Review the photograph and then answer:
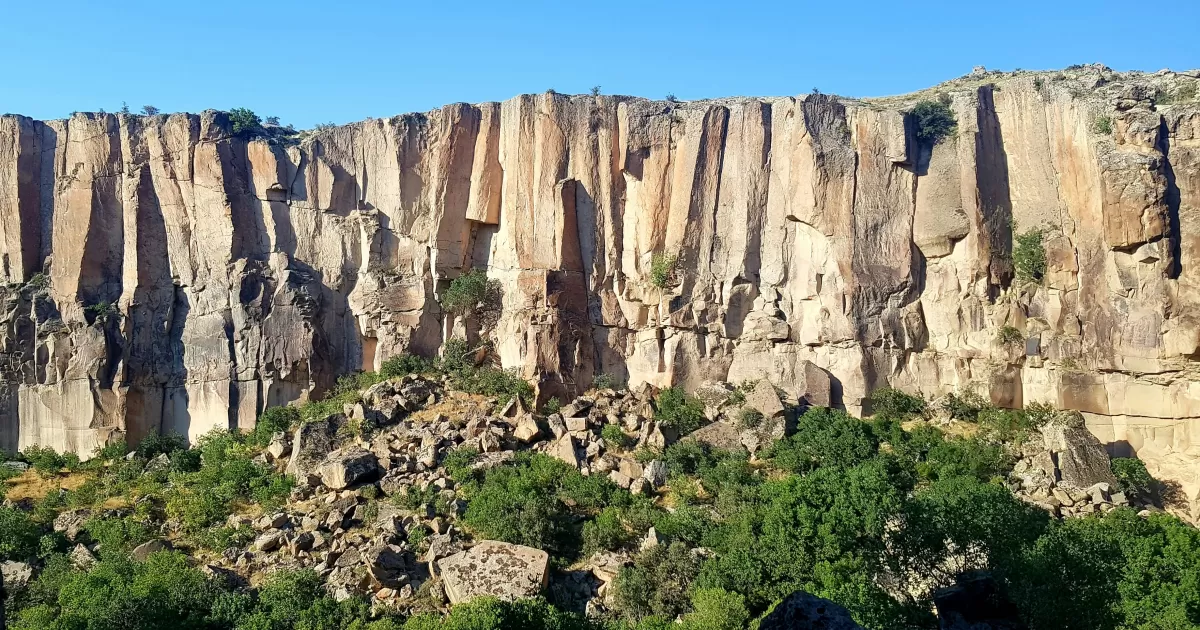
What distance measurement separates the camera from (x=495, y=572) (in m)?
18.9

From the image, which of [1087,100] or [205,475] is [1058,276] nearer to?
[1087,100]

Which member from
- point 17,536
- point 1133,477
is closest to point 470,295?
point 17,536

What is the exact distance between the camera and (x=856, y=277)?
86.6 feet

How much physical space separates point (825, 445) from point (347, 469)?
10175 mm

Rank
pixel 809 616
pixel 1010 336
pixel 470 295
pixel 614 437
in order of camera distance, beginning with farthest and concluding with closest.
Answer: pixel 470 295, pixel 1010 336, pixel 614 437, pixel 809 616

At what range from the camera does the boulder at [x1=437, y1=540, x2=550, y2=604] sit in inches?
734

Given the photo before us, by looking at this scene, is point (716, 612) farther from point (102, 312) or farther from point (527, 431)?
point (102, 312)

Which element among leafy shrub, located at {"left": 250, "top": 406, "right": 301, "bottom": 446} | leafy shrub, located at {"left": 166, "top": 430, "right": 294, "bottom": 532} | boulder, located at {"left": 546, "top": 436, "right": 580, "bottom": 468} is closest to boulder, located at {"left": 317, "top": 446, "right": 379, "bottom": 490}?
leafy shrub, located at {"left": 166, "top": 430, "right": 294, "bottom": 532}

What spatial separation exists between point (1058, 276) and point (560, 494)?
42.4 ft

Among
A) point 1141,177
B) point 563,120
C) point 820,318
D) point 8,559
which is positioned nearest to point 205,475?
point 8,559

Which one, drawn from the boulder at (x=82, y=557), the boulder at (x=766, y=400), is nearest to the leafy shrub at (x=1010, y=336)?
the boulder at (x=766, y=400)

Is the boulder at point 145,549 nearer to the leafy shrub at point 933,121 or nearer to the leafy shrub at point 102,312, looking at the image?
the leafy shrub at point 102,312

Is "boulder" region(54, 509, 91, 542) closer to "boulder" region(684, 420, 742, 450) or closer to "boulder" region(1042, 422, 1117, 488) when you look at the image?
"boulder" region(684, 420, 742, 450)

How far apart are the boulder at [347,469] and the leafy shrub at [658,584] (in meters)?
6.42
